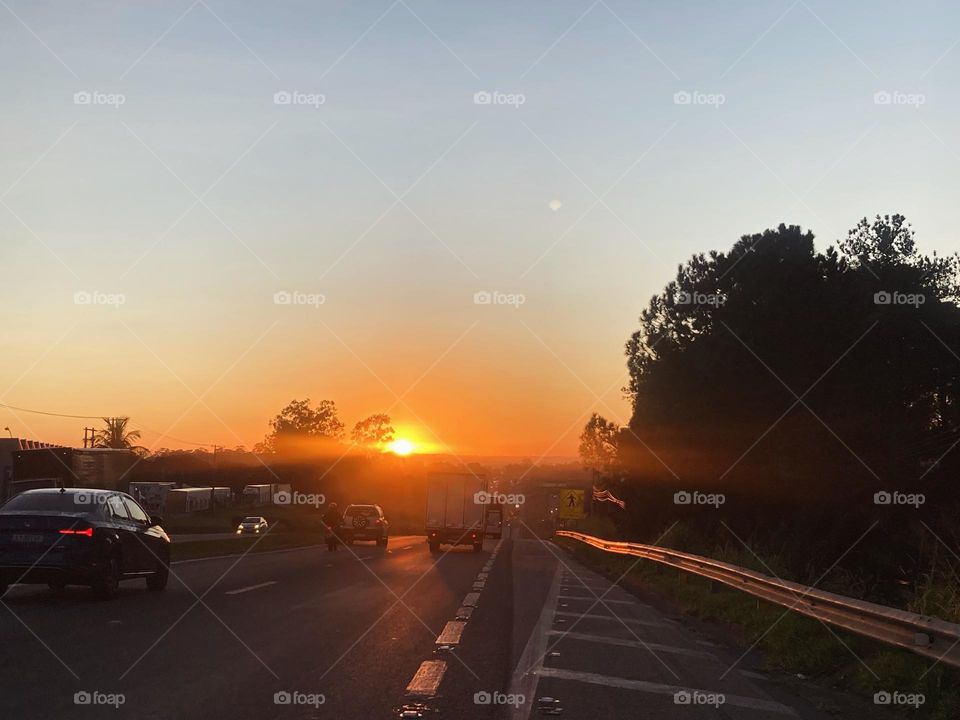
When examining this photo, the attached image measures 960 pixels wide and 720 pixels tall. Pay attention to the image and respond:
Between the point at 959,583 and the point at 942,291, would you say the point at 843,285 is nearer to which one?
the point at 942,291

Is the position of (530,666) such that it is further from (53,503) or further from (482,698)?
(53,503)

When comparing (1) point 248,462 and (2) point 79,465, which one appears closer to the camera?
(2) point 79,465

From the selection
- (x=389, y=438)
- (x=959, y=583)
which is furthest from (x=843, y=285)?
(x=389, y=438)

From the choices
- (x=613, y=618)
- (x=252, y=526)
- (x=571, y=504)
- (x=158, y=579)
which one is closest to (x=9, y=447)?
(x=252, y=526)

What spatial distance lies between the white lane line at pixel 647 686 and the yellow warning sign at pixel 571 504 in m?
57.6

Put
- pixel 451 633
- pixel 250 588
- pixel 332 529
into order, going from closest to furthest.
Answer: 1. pixel 451 633
2. pixel 250 588
3. pixel 332 529

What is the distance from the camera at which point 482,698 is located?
8117 mm

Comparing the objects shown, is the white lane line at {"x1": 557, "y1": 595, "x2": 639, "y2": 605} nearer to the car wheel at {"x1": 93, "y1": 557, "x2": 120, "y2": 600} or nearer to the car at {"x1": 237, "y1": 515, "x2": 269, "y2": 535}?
the car wheel at {"x1": 93, "y1": 557, "x2": 120, "y2": 600}

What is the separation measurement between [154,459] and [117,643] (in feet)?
370

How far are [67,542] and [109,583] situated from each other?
3.04 feet

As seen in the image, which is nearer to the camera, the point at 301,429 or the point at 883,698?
the point at 883,698

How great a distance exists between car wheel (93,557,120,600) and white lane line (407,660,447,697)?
7.38 m

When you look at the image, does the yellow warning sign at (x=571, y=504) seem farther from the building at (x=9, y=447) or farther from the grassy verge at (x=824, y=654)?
the grassy verge at (x=824, y=654)

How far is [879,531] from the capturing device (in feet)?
127
